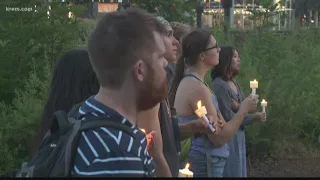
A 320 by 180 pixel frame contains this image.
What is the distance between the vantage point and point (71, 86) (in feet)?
8.95

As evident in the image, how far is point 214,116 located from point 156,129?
46.6 inches

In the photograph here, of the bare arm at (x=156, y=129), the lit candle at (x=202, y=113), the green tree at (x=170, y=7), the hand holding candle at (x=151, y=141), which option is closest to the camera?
the hand holding candle at (x=151, y=141)

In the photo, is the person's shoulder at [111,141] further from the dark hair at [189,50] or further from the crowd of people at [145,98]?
the dark hair at [189,50]

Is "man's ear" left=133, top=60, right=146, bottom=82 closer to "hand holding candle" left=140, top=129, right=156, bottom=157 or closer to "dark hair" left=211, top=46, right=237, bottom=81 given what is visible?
"hand holding candle" left=140, top=129, right=156, bottom=157

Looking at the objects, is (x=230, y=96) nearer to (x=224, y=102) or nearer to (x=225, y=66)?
(x=224, y=102)

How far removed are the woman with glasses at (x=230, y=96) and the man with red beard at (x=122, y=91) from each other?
9.13ft

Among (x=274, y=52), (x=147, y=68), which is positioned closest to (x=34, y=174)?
(x=147, y=68)

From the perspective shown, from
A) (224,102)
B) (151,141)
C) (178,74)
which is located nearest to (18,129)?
(178,74)

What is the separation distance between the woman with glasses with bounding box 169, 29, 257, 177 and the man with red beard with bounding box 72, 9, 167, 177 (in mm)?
1962

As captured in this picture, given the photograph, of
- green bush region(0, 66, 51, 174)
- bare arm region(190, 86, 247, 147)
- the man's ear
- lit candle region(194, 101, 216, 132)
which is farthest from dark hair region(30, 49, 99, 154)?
green bush region(0, 66, 51, 174)

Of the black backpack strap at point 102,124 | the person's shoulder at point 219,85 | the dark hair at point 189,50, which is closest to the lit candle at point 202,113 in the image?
the dark hair at point 189,50

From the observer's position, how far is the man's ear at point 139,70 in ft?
6.48

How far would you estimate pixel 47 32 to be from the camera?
19.3 ft

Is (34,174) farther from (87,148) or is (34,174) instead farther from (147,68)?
(147,68)
